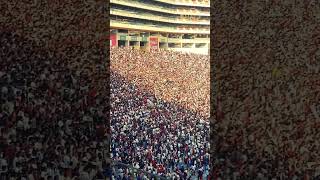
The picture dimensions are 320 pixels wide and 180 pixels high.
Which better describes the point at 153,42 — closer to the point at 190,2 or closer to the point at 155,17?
the point at 155,17

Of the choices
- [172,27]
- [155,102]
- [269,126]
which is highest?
[172,27]

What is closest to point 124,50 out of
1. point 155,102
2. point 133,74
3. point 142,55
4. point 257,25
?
point 142,55

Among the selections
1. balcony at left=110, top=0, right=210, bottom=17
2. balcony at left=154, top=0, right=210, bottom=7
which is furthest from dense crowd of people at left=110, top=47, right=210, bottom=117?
balcony at left=154, top=0, right=210, bottom=7

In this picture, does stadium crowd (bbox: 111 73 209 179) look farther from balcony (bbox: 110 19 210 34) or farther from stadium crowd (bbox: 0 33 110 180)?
balcony (bbox: 110 19 210 34)

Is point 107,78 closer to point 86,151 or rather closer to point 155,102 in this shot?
point 86,151

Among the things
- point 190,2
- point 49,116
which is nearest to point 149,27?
point 190,2

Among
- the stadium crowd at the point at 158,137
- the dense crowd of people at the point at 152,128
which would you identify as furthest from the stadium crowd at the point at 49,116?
the stadium crowd at the point at 158,137
